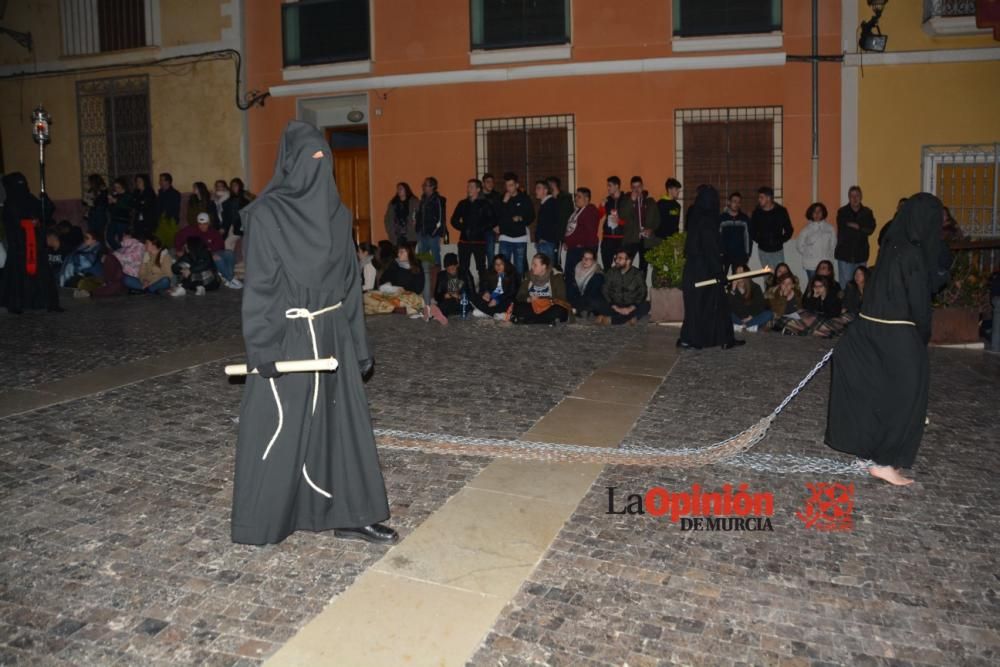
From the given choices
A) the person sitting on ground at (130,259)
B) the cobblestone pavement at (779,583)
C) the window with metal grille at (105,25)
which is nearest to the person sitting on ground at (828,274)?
the cobblestone pavement at (779,583)

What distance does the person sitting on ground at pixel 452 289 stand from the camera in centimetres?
1298

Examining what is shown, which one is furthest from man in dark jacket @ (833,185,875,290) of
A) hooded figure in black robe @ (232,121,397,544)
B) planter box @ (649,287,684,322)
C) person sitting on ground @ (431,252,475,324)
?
hooded figure in black robe @ (232,121,397,544)

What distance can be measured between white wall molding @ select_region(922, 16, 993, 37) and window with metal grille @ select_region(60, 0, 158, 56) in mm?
14415

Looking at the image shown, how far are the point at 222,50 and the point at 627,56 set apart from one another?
7973 mm

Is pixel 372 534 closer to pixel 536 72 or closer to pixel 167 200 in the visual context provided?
pixel 536 72

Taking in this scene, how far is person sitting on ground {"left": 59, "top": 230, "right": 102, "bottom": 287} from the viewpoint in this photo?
15852 mm

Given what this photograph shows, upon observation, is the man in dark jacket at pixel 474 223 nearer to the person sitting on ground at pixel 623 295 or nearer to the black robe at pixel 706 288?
the person sitting on ground at pixel 623 295

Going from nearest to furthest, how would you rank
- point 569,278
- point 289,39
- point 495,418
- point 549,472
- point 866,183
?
point 549,472, point 495,418, point 569,278, point 866,183, point 289,39

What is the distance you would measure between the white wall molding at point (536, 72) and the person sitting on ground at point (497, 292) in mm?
→ 4566

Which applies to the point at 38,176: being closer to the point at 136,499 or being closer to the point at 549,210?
the point at 549,210

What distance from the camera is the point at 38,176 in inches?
779

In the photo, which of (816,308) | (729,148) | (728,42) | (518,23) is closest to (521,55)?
(518,23)

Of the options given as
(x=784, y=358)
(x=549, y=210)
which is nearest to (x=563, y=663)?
(x=784, y=358)

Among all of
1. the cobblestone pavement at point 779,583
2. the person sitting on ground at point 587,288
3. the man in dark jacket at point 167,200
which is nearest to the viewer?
the cobblestone pavement at point 779,583
